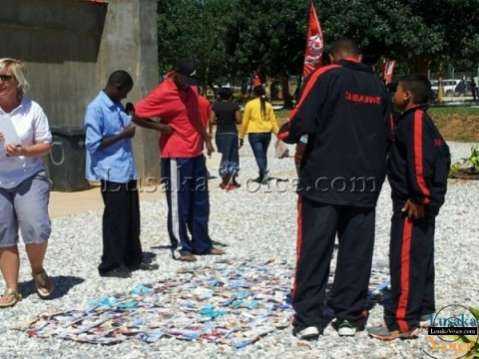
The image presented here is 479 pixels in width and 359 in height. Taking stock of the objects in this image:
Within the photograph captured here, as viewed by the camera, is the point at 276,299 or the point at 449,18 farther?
the point at 449,18

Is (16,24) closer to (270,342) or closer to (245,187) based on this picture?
(245,187)

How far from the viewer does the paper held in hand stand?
5.87 m

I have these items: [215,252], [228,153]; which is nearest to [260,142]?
[228,153]

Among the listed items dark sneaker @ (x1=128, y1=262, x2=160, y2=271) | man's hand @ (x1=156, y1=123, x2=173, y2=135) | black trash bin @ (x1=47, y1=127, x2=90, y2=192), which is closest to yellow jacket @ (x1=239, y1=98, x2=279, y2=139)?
black trash bin @ (x1=47, y1=127, x2=90, y2=192)

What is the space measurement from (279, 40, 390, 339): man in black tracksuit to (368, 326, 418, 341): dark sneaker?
0.14 m

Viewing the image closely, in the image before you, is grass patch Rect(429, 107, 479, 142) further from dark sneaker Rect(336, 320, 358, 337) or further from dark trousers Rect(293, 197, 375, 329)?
dark sneaker Rect(336, 320, 358, 337)

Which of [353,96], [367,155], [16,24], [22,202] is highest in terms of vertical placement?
[16,24]

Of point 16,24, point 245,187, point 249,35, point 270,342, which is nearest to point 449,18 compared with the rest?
point 249,35

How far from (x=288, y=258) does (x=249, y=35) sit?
3464 centimetres

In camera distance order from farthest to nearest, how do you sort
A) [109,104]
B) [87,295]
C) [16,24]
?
[16,24]
[109,104]
[87,295]

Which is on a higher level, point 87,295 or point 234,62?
point 234,62

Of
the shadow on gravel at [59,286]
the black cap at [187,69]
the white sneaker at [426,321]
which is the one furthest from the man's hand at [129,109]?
the white sneaker at [426,321]

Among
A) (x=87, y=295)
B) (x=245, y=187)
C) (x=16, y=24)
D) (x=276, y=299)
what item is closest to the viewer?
(x=276, y=299)

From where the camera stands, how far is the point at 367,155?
5.07m
